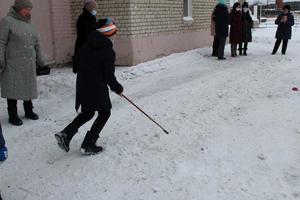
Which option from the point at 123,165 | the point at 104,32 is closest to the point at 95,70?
the point at 104,32

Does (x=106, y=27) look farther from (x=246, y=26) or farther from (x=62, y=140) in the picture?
→ (x=246, y=26)

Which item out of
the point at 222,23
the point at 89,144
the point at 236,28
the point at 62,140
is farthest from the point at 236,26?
the point at 62,140

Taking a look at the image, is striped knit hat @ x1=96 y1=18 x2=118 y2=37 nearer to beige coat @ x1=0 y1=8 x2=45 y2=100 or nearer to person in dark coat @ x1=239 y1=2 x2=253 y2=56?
beige coat @ x1=0 y1=8 x2=45 y2=100

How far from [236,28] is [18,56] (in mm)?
7563

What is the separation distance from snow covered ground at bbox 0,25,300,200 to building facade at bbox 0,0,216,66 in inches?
74.0

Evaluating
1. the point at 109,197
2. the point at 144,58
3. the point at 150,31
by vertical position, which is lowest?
the point at 109,197

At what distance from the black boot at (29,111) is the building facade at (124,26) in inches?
124

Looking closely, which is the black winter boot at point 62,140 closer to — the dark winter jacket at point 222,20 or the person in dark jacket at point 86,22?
the person in dark jacket at point 86,22

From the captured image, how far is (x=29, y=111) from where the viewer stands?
20.5 ft

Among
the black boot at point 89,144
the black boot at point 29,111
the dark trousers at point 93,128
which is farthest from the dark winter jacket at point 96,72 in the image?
the black boot at point 29,111

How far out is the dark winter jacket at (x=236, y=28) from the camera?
38.3ft

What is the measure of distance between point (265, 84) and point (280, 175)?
4.06m

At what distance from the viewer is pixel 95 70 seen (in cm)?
440

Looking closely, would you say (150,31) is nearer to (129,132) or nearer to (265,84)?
(265,84)
